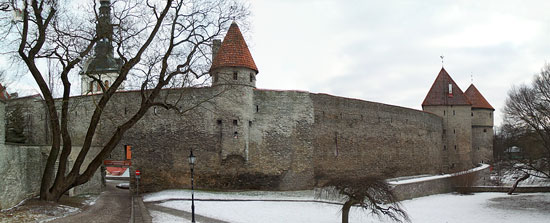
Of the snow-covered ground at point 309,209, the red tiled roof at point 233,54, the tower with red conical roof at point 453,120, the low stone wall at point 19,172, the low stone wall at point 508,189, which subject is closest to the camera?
the low stone wall at point 19,172

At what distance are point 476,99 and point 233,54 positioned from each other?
88.8ft

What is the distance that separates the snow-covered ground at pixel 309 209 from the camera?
55.0 ft

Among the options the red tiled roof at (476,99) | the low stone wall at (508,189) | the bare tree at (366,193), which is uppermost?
the red tiled roof at (476,99)

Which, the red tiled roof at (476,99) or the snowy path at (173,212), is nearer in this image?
the snowy path at (173,212)

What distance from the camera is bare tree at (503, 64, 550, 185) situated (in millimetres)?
23297

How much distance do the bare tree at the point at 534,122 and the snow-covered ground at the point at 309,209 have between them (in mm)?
2196

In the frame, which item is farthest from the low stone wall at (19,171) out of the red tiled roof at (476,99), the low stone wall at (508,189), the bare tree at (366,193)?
the red tiled roof at (476,99)

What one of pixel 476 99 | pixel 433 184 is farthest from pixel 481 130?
pixel 433 184

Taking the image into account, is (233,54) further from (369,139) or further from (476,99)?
(476,99)

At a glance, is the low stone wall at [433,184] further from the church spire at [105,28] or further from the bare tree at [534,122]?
the church spire at [105,28]

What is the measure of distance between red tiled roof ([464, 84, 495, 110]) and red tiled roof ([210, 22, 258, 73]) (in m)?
25.6

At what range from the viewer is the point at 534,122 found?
25016 millimetres

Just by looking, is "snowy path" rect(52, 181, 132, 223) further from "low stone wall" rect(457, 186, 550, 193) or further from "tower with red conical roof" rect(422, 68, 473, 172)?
"tower with red conical roof" rect(422, 68, 473, 172)

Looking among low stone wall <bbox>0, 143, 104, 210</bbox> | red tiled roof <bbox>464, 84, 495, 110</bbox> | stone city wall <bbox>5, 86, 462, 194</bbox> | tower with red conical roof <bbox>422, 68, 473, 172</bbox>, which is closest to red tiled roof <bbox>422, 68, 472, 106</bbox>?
tower with red conical roof <bbox>422, 68, 473, 172</bbox>
